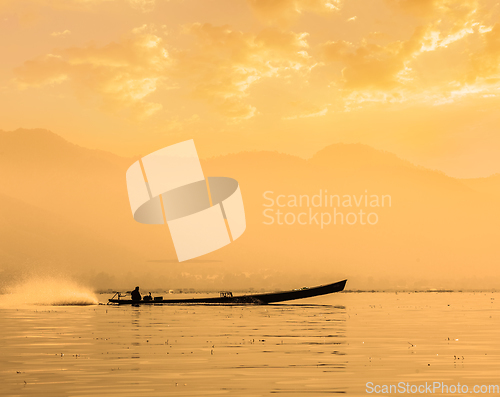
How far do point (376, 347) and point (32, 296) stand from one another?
327 ft

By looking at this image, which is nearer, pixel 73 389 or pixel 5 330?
pixel 73 389

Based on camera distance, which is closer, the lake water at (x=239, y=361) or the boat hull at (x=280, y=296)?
the lake water at (x=239, y=361)

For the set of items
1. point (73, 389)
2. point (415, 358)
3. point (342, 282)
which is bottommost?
point (73, 389)

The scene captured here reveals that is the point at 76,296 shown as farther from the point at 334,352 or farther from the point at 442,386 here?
the point at 442,386

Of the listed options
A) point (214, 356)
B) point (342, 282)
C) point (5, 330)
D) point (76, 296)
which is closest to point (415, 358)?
point (214, 356)

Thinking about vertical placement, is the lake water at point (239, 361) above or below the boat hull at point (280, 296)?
below

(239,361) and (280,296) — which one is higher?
(280,296)

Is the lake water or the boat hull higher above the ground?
the boat hull

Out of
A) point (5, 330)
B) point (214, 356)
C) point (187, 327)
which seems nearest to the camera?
point (214, 356)

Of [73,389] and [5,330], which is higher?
[5,330]

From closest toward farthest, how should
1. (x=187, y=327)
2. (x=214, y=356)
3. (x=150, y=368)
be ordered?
(x=150, y=368), (x=214, y=356), (x=187, y=327)

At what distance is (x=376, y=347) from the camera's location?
95.3ft

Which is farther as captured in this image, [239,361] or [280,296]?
[280,296]

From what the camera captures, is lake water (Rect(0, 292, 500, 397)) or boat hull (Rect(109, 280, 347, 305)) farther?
boat hull (Rect(109, 280, 347, 305))
